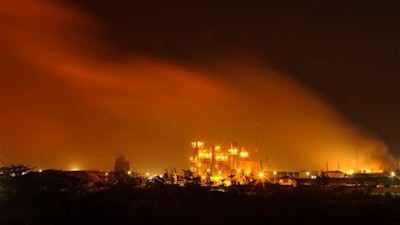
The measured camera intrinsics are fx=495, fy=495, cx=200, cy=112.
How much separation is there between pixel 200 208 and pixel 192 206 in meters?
0.41

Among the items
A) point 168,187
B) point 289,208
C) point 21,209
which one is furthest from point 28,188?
point 289,208

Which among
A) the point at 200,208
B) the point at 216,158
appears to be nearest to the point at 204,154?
the point at 216,158

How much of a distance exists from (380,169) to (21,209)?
68.0 metres

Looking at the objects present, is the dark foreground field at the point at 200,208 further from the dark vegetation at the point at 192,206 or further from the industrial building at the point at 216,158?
the industrial building at the point at 216,158

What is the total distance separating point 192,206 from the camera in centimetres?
2425

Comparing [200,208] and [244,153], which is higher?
[244,153]

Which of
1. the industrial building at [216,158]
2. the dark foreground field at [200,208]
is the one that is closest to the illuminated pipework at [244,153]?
the industrial building at [216,158]

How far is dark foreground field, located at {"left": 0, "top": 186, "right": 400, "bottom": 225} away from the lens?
74.9 feet

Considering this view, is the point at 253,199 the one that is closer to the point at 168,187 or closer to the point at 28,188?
the point at 168,187

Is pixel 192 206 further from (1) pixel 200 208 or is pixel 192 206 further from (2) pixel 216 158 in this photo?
(2) pixel 216 158

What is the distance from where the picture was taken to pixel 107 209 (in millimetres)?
23797

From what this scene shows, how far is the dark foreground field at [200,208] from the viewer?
22844mm

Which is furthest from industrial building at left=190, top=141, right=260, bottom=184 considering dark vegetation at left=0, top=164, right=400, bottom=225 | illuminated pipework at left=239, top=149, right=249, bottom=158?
dark vegetation at left=0, top=164, right=400, bottom=225

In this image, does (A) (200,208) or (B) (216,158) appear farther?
(B) (216,158)
